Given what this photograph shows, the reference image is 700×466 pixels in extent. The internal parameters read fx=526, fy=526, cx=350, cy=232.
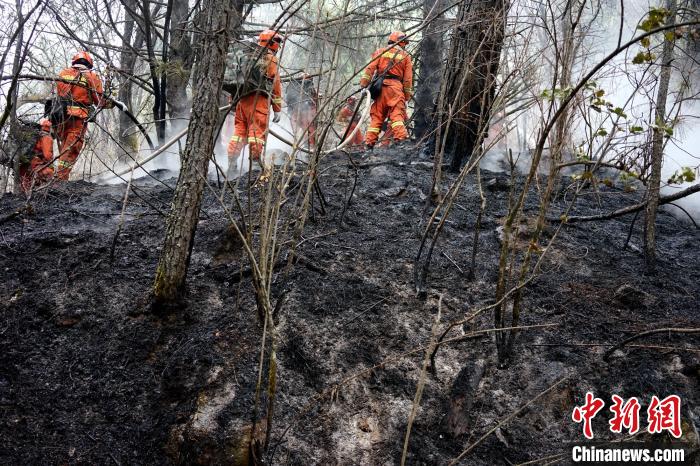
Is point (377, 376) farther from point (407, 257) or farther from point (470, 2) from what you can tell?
point (470, 2)

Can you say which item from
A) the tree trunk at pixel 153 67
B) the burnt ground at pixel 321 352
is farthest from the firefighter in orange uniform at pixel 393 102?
the burnt ground at pixel 321 352

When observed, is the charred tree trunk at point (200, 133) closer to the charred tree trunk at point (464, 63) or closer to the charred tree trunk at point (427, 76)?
the charred tree trunk at point (464, 63)

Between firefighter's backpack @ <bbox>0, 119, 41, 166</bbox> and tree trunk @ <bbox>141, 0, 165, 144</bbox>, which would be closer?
firefighter's backpack @ <bbox>0, 119, 41, 166</bbox>

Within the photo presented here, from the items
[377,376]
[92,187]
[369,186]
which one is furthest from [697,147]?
[92,187]

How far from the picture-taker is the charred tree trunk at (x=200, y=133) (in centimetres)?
281

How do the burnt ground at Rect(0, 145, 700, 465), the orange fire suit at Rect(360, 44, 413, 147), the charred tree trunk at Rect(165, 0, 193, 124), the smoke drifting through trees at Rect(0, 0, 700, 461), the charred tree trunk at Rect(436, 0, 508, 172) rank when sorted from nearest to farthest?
the smoke drifting through trees at Rect(0, 0, 700, 461)
the burnt ground at Rect(0, 145, 700, 465)
the charred tree trunk at Rect(436, 0, 508, 172)
the orange fire suit at Rect(360, 44, 413, 147)
the charred tree trunk at Rect(165, 0, 193, 124)

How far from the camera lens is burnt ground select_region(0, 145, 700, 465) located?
2.58 meters

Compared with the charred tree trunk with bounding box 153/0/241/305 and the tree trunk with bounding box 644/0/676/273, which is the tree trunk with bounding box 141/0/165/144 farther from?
the tree trunk with bounding box 644/0/676/273

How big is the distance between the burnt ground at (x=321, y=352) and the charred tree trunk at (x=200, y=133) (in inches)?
17.8

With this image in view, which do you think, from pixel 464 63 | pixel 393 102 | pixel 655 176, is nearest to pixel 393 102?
pixel 393 102

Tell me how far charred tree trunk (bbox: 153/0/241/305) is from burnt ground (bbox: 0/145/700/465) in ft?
1.49

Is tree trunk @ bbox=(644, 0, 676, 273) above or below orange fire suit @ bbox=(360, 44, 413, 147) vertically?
below

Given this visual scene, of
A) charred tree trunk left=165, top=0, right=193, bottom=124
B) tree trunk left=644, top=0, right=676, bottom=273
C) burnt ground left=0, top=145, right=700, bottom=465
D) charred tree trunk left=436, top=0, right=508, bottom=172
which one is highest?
charred tree trunk left=165, top=0, right=193, bottom=124

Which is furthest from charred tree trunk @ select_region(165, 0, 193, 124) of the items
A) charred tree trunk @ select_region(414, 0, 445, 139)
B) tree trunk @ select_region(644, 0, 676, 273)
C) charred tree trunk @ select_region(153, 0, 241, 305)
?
tree trunk @ select_region(644, 0, 676, 273)
